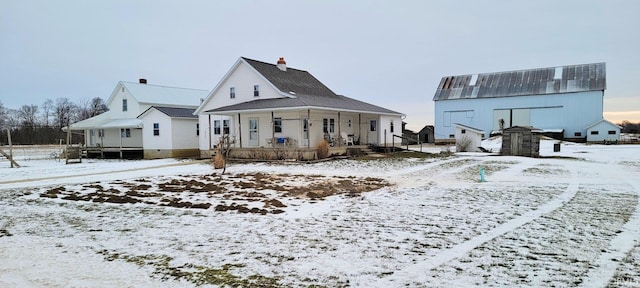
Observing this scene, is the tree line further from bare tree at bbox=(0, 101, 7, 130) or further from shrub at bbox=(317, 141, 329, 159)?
shrub at bbox=(317, 141, 329, 159)

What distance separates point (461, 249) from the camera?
5.71m

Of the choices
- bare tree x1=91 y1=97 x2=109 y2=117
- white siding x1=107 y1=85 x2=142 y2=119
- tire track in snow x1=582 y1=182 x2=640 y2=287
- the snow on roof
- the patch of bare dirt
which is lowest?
tire track in snow x1=582 y1=182 x2=640 y2=287

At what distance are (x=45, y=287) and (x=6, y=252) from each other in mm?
Answer: 2045

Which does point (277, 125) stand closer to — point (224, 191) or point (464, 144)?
point (224, 191)

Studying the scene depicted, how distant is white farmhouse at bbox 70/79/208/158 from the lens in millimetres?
28688

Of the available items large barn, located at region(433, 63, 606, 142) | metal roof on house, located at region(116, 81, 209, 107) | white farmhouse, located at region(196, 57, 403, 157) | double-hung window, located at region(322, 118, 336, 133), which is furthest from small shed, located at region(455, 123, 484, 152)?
metal roof on house, located at region(116, 81, 209, 107)

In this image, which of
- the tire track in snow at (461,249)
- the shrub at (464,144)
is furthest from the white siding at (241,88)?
the tire track in snow at (461,249)

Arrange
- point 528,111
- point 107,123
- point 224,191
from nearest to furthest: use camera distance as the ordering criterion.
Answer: point 224,191, point 107,123, point 528,111

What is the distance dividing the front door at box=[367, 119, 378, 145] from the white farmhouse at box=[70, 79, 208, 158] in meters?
13.1

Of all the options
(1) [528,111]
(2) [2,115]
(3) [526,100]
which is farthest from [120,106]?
(2) [2,115]

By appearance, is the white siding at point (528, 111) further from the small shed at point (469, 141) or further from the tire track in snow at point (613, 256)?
the tire track in snow at point (613, 256)

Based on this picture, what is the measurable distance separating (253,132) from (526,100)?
31.6m

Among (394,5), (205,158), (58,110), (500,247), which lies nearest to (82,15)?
(205,158)

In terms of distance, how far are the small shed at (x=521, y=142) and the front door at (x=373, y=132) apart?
336 inches
